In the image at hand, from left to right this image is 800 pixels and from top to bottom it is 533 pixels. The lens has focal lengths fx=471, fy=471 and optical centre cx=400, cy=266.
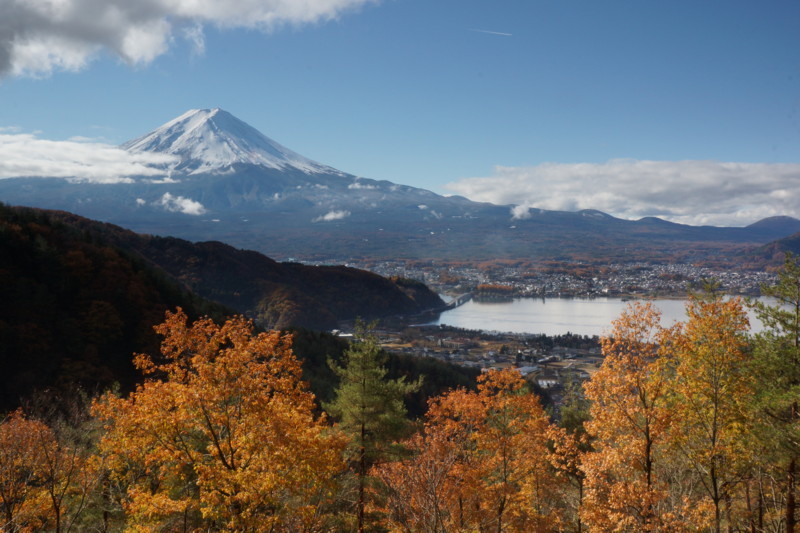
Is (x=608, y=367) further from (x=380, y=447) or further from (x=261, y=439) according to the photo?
(x=261, y=439)

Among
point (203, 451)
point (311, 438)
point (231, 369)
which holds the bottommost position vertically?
point (203, 451)

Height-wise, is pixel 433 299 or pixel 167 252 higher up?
pixel 167 252

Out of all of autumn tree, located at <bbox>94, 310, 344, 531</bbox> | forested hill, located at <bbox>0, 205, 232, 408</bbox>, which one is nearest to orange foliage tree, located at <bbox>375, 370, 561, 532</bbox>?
autumn tree, located at <bbox>94, 310, 344, 531</bbox>

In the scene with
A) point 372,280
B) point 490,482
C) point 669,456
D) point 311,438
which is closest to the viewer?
point 311,438

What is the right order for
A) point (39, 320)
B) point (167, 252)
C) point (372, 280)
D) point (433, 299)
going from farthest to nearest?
point (433, 299)
point (372, 280)
point (167, 252)
point (39, 320)

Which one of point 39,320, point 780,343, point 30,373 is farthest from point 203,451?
point 39,320

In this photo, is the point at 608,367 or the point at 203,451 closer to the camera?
the point at 203,451

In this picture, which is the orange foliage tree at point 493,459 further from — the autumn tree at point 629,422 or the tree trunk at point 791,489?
the tree trunk at point 791,489

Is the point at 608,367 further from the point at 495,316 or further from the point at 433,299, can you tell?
the point at 433,299
